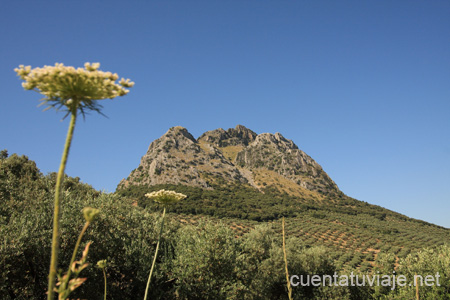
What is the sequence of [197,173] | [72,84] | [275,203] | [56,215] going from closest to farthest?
[56,215], [72,84], [275,203], [197,173]

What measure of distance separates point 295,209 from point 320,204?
30.1m

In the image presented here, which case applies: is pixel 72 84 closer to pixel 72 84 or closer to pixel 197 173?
pixel 72 84

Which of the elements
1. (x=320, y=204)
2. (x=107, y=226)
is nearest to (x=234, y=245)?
(x=107, y=226)

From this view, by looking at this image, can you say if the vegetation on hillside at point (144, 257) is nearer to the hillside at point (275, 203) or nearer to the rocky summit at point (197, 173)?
the hillside at point (275, 203)

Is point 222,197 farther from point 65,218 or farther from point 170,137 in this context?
point 65,218

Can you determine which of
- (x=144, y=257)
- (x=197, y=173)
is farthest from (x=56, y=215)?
(x=197, y=173)

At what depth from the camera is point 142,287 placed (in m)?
17.4

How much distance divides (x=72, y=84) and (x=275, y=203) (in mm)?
144147

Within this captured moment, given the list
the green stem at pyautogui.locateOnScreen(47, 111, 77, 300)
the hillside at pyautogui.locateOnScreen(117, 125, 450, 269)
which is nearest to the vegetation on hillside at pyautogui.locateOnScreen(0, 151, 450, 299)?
the green stem at pyautogui.locateOnScreen(47, 111, 77, 300)

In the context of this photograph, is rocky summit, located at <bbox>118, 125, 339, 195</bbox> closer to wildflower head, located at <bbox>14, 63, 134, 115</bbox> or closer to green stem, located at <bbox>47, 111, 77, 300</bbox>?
wildflower head, located at <bbox>14, 63, 134, 115</bbox>

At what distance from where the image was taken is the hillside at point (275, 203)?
81.7 metres

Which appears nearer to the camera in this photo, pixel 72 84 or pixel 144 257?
pixel 72 84

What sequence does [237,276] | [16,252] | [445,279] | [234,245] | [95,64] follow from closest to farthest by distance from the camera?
[95,64] → [16,252] → [237,276] → [234,245] → [445,279]

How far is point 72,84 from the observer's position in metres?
2.65
